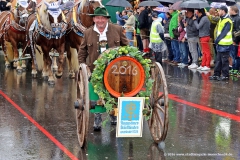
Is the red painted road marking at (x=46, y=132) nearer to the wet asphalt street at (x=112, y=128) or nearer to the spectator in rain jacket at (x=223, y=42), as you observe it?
the wet asphalt street at (x=112, y=128)

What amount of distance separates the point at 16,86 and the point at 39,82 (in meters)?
0.85

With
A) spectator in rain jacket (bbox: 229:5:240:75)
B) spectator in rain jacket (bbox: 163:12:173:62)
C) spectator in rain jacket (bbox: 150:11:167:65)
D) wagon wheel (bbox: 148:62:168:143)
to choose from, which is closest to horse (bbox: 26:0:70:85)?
spectator in rain jacket (bbox: 150:11:167:65)

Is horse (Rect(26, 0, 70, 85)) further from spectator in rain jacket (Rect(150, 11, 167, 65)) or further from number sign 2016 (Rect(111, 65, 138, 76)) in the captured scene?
number sign 2016 (Rect(111, 65, 138, 76))

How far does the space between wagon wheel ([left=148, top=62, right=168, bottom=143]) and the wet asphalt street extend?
0.57ft

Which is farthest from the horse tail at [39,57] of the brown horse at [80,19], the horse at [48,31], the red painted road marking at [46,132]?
the red painted road marking at [46,132]

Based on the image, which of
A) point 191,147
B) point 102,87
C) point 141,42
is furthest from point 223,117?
point 141,42

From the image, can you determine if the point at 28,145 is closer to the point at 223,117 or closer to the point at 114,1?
the point at 223,117

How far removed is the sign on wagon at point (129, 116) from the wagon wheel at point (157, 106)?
326 millimetres

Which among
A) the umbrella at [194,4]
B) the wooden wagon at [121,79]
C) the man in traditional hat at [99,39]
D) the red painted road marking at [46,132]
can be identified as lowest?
the red painted road marking at [46,132]

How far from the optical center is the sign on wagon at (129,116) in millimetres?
6980

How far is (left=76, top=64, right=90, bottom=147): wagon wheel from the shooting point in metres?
6.87

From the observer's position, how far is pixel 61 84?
13.1 m

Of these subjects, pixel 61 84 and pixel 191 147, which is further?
pixel 61 84

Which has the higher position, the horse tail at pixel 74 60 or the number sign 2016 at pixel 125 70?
the number sign 2016 at pixel 125 70
